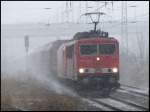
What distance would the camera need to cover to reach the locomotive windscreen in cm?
2598

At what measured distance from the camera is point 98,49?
85.8 feet

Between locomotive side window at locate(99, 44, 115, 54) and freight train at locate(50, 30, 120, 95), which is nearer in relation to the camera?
freight train at locate(50, 30, 120, 95)

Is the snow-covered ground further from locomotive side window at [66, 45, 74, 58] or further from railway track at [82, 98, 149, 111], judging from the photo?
railway track at [82, 98, 149, 111]

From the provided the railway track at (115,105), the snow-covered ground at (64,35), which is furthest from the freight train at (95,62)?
the snow-covered ground at (64,35)

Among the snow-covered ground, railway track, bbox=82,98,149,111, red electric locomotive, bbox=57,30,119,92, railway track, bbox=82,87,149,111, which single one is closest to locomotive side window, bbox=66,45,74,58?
red electric locomotive, bbox=57,30,119,92

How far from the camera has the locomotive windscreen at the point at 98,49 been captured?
25984mm

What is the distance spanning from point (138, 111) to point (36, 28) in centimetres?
5790

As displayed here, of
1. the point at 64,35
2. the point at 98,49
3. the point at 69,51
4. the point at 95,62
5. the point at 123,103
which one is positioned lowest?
the point at 123,103

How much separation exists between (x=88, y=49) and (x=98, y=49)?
477 millimetres

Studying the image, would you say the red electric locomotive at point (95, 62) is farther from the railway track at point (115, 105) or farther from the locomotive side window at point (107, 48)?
the railway track at point (115, 105)

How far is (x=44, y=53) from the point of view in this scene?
4216 centimetres

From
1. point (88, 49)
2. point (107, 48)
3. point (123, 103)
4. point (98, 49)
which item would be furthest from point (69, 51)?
point (123, 103)

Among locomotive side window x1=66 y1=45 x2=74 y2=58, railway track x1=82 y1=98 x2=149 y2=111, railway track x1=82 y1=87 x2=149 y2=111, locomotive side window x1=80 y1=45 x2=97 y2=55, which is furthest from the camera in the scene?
locomotive side window x1=66 y1=45 x2=74 y2=58

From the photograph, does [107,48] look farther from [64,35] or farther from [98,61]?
[64,35]
